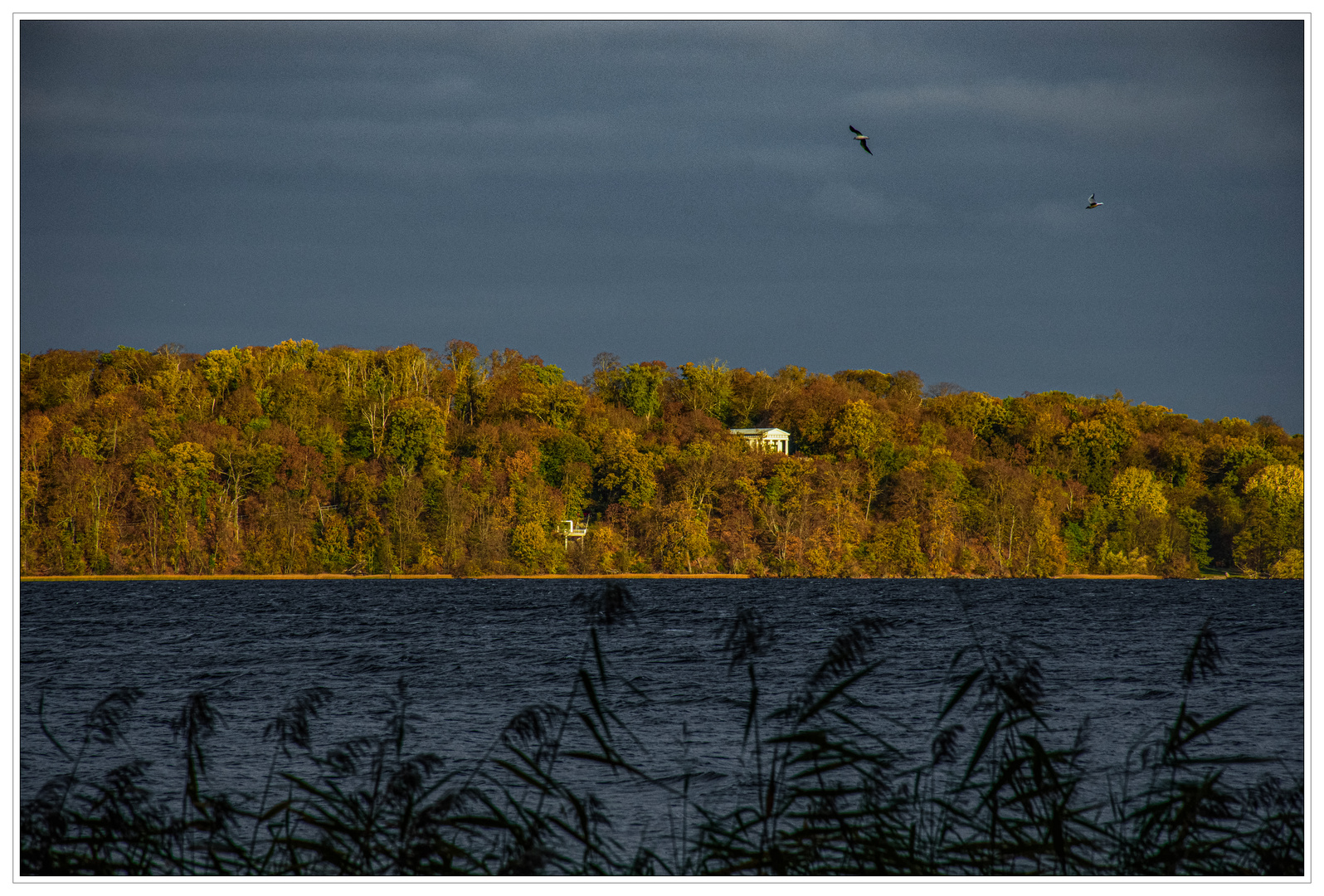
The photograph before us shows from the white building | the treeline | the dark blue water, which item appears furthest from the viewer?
the white building

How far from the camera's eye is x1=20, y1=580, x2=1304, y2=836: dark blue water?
26.5m

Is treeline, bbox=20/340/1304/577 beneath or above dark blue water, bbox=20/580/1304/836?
above

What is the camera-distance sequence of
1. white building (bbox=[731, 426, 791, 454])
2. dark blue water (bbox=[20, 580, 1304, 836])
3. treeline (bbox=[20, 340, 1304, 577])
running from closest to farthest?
1. dark blue water (bbox=[20, 580, 1304, 836])
2. treeline (bbox=[20, 340, 1304, 577])
3. white building (bbox=[731, 426, 791, 454])

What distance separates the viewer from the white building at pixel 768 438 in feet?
426

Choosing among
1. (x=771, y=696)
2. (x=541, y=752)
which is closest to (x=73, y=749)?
(x=771, y=696)

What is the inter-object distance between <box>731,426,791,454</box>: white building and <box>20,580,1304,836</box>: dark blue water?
3595cm

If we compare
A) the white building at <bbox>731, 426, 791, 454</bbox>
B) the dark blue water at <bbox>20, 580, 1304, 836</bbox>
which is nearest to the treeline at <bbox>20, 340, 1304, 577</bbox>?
the white building at <bbox>731, 426, 791, 454</bbox>

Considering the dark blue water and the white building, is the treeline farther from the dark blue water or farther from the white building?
the dark blue water

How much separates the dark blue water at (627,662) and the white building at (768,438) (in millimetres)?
35948

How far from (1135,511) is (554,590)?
6048 centimetres

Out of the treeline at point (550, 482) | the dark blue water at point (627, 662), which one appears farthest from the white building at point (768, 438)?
the dark blue water at point (627, 662)

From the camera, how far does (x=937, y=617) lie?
70938mm

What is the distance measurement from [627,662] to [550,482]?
7907cm
